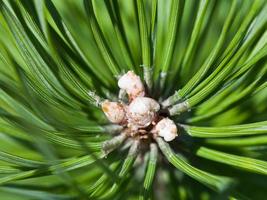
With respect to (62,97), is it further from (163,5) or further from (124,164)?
(163,5)

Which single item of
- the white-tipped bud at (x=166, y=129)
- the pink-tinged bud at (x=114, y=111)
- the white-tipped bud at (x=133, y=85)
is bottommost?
the white-tipped bud at (x=166, y=129)

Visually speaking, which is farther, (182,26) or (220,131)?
(182,26)

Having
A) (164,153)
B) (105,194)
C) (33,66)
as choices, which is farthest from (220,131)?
(33,66)

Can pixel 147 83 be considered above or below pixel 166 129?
above

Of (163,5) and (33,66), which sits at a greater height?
(163,5)
